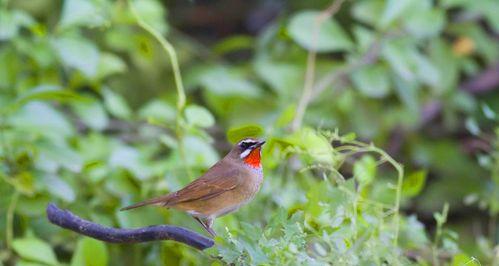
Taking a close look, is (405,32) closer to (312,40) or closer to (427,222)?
(312,40)

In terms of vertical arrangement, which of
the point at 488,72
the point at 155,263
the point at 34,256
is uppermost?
the point at 34,256

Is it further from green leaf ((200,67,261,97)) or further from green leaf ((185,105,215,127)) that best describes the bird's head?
green leaf ((200,67,261,97))

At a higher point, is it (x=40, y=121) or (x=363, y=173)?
(x=40, y=121)

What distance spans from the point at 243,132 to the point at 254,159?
65mm

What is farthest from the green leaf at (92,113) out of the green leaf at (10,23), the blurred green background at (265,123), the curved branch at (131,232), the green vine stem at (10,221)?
the curved branch at (131,232)

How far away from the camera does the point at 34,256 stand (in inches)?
102

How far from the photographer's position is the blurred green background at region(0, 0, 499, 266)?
2.18 metres

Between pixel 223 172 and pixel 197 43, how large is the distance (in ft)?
8.20

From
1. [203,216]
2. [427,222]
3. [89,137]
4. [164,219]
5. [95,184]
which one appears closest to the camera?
[203,216]

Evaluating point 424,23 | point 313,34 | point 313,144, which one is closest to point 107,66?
point 313,34

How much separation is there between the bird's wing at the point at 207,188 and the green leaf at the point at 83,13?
86 cm

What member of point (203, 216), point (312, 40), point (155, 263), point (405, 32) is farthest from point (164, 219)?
point (405, 32)

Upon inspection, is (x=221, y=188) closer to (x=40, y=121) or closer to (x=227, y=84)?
(x=40, y=121)

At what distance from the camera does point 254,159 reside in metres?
2.21
